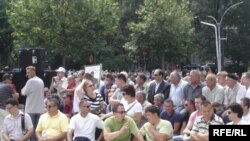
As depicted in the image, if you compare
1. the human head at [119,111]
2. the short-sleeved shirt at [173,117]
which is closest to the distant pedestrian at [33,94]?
the short-sleeved shirt at [173,117]

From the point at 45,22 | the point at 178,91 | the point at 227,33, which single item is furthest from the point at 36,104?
the point at 227,33

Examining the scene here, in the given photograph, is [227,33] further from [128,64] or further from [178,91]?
[178,91]

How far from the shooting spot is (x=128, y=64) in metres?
52.0

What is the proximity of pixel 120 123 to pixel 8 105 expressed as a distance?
274 centimetres

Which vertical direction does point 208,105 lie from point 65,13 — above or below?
below

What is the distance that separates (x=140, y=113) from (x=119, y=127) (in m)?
1.25

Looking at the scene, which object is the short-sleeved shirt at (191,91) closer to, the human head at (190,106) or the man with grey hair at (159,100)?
the man with grey hair at (159,100)

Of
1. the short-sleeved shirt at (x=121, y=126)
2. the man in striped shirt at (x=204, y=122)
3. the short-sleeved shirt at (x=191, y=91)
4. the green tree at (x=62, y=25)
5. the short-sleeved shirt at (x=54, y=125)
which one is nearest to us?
the man in striped shirt at (x=204, y=122)

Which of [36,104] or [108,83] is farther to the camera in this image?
[108,83]

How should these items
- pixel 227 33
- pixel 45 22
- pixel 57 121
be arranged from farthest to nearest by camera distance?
1. pixel 227 33
2. pixel 45 22
3. pixel 57 121

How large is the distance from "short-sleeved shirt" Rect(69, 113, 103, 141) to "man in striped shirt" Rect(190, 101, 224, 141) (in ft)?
6.64

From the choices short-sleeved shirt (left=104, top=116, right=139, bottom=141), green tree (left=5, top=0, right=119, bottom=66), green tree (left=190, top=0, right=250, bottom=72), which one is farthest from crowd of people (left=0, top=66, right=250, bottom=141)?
green tree (left=190, top=0, right=250, bottom=72)

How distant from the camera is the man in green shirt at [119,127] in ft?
34.7

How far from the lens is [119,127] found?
10.7m
